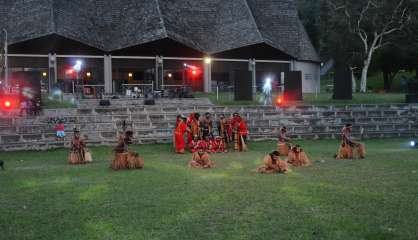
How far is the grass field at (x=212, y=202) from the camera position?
7723 mm

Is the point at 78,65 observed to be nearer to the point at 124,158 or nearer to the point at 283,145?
the point at 283,145

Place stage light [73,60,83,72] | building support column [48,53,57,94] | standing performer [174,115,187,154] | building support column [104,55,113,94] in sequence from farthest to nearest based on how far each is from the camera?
building support column [104,55,113,94]
building support column [48,53,57,94]
stage light [73,60,83,72]
standing performer [174,115,187,154]

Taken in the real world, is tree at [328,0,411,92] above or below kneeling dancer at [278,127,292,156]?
above

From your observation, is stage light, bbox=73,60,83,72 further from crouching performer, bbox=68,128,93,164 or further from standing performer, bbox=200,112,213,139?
crouching performer, bbox=68,128,93,164

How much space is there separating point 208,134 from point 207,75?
22418 millimetres

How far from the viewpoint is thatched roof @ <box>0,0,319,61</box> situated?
37594 millimetres

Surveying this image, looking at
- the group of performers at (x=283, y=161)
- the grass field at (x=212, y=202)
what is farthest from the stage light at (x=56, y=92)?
the group of performers at (x=283, y=161)

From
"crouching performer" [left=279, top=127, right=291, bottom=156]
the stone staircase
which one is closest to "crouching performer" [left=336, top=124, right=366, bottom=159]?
"crouching performer" [left=279, top=127, right=291, bottom=156]

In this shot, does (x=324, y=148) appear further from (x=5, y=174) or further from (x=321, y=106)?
(x=5, y=174)

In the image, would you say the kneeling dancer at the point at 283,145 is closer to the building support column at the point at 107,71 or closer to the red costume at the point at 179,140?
the red costume at the point at 179,140

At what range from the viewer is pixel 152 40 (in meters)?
37.4

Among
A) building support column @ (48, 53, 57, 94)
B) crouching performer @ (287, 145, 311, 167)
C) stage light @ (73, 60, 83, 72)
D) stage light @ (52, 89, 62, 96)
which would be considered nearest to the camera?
crouching performer @ (287, 145, 311, 167)

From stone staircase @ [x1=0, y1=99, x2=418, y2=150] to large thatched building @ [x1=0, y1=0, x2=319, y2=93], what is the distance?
12.3 metres

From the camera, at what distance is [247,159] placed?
16406 millimetres
